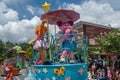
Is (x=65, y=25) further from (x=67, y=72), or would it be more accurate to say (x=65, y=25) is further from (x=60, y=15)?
(x=67, y=72)

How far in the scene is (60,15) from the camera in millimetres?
9844

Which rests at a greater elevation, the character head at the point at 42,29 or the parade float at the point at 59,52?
the character head at the point at 42,29

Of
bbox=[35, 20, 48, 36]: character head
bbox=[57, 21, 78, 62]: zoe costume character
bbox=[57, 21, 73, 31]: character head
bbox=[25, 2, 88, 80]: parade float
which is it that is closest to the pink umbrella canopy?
bbox=[25, 2, 88, 80]: parade float

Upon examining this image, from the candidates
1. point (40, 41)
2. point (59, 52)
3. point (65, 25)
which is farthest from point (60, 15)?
point (59, 52)

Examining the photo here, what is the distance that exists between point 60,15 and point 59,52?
153cm

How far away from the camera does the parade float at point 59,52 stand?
27.4ft

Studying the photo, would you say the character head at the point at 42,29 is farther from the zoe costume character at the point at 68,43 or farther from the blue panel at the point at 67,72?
the blue panel at the point at 67,72

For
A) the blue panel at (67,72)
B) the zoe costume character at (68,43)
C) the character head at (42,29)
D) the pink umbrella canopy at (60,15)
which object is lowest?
the blue panel at (67,72)

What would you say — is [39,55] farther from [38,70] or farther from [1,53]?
[1,53]

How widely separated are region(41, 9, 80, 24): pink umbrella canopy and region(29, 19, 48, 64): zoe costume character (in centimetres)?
39

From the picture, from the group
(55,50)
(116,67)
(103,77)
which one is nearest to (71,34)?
(55,50)

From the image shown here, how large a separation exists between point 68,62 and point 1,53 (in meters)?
47.5

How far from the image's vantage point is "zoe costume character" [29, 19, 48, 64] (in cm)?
910

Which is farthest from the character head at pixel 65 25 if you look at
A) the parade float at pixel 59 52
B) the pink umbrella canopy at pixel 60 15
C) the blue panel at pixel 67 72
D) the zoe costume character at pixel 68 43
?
the blue panel at pixel 67 72
